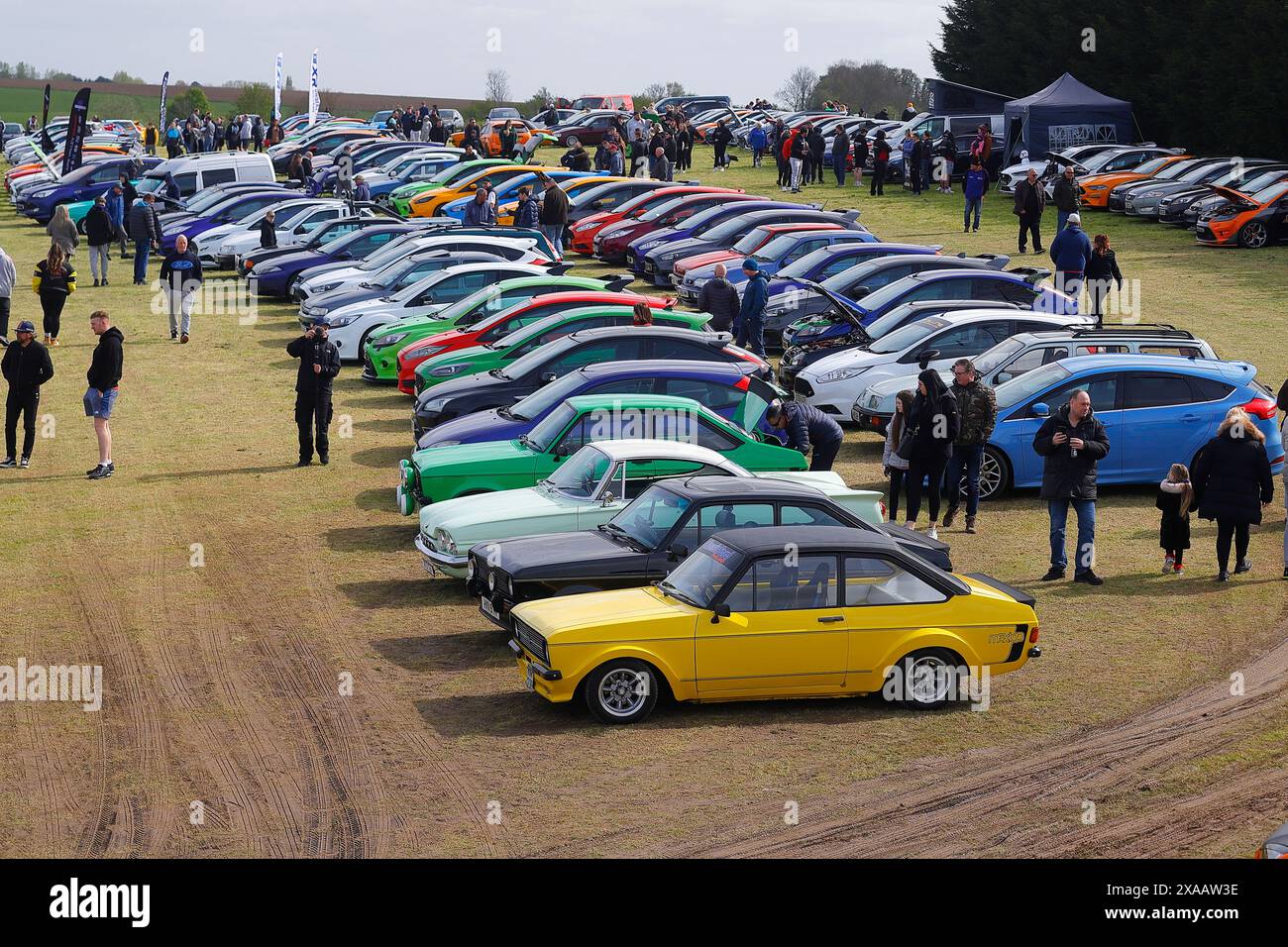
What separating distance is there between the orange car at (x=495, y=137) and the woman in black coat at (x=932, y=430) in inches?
1535

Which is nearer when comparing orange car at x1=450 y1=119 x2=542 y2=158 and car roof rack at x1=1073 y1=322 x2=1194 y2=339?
car roof rack at x1=1073 y1=322 x2=1194 y2=339

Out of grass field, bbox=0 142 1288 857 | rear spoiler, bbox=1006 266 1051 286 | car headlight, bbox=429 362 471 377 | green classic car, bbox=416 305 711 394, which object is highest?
rear spoiler, bbox=1006 266 1051 286

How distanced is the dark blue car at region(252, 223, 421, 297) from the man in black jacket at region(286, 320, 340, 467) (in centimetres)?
1216

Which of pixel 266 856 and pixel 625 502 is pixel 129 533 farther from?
pixel 266 856

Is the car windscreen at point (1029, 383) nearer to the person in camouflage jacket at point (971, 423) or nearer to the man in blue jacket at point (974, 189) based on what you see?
the person in camouflage jacket at point (971, 423)

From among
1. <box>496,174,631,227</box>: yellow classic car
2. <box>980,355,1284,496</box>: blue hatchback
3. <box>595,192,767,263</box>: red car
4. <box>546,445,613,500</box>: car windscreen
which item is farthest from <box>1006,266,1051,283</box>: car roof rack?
<box>496,174,631,227</box>: yellow classic car

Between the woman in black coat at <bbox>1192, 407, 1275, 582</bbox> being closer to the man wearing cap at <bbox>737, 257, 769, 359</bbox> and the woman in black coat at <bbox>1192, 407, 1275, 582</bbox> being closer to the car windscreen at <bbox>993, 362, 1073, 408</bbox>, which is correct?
the car windscreen at <bbox>993, 362, 1073, 408</bbox>

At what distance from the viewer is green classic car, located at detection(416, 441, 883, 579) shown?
44.4 feet

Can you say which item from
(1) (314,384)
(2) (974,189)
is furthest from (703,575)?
(2) (974,189)

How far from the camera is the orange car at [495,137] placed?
52.8 m

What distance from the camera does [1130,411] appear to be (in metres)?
17.5

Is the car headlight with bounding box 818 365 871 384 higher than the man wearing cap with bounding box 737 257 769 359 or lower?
lower

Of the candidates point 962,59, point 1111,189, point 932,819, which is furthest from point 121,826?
point 962,59

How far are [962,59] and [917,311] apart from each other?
44.2 metres
